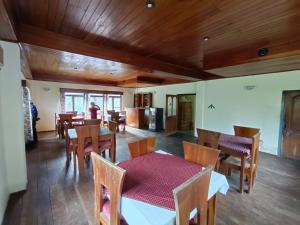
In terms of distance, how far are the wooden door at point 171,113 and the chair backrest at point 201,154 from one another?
4.83m

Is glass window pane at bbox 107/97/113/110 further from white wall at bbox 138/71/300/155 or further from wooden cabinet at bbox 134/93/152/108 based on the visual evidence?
white wall at bbox 138/71/300/155

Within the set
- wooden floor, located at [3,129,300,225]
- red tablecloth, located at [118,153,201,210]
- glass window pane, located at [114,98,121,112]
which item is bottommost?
wooden floor, located at [3,129,300,225]

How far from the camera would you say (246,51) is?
294cm

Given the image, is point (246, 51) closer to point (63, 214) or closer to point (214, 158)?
point (214, 158)

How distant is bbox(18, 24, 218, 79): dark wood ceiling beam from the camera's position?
219 centimetres

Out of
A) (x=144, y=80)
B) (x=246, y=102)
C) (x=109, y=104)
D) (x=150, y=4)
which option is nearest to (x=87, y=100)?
(x=109, y=104)

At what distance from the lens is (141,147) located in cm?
208

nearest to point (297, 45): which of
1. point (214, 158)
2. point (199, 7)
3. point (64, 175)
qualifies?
point (199, 7)

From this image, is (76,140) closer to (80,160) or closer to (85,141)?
(85,141)

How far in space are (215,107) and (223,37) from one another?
3.51 meters

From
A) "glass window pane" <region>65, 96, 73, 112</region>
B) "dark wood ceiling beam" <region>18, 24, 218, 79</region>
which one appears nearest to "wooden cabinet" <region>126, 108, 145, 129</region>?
"glass window pane" <region>65, 96, 73, 112</region>

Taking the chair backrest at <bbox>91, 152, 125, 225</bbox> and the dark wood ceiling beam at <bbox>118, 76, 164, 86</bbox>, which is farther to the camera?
the dark wood ceiling beam at <bbox>118, 76, 164, 86</bbox>

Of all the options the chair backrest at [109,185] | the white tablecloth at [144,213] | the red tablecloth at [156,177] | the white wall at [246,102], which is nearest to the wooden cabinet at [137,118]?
the white wall at [246,102]

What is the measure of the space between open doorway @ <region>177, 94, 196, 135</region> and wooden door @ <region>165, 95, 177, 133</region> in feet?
0.76
